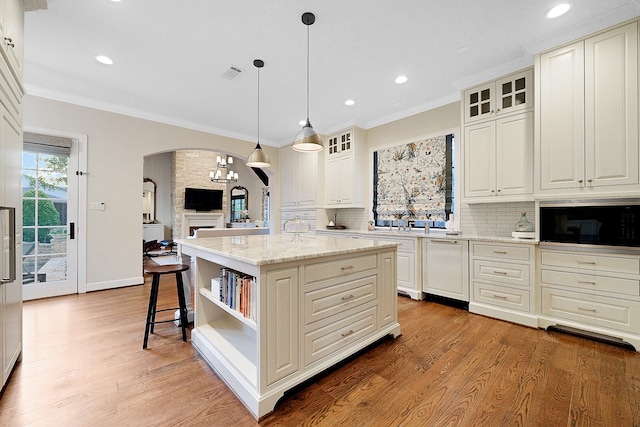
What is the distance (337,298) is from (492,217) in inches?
106

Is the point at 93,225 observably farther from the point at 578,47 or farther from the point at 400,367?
the point at 578,47

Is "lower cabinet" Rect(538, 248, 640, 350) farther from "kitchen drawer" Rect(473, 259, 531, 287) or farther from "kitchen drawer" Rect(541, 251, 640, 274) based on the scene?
"kitchen drawer" Rect(473, 259, 531, 287)

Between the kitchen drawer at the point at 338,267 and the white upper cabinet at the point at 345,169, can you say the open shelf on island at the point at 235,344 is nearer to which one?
the kitchen drawer at the point at 338,267

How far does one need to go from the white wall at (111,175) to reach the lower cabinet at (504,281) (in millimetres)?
5000

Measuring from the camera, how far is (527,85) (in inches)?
117

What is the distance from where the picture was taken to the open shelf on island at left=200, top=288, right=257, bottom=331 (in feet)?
5.40

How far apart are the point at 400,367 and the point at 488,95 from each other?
3.24 m

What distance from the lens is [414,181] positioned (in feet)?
14.3

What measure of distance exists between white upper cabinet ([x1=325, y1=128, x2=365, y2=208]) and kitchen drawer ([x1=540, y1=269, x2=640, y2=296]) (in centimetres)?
288

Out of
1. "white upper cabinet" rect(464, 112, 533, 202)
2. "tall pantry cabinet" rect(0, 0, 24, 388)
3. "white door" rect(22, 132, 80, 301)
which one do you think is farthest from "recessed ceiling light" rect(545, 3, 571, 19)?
"white door" rect(22, 132, 80, 301)

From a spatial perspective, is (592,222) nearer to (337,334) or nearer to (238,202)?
(337,334)

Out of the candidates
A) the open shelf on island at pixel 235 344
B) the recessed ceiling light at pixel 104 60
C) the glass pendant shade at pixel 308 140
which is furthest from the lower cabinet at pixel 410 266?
the recessed ceiling light at pixel 104 60

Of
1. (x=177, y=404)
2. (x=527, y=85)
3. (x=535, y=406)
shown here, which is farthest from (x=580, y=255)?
(x=177, y=404)

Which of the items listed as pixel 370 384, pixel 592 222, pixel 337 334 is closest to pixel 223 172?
pixel 337 334
